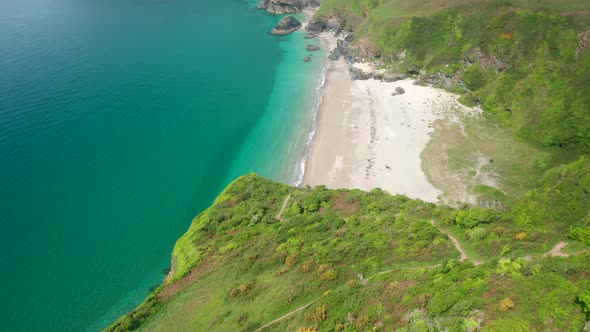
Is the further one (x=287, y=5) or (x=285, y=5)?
(x=285, y=5)

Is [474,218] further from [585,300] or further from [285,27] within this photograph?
[285,27]

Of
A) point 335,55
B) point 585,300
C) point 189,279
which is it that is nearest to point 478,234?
point 585,300

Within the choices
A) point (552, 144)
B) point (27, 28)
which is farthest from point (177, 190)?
point (27, 28)

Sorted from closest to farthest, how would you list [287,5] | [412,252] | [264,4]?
[412,252]
[287,5]
[264,4]

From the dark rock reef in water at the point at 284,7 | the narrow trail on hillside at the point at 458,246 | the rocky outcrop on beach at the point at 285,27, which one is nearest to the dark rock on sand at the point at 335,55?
the rocky outcrop on beach at the point at 285,27

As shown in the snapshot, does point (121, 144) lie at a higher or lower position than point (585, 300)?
lower

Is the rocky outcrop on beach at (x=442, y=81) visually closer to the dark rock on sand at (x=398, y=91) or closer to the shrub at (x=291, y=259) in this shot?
the dark rock on sand at (x=398, y=91)

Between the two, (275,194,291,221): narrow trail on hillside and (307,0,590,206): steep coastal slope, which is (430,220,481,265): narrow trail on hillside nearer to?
(307,0,590,206): steep coastal slope

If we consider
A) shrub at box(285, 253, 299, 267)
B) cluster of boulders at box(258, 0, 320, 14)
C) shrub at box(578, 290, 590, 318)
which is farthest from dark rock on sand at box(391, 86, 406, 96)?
cluster of boulders at box(258, 0, 320, 14)
